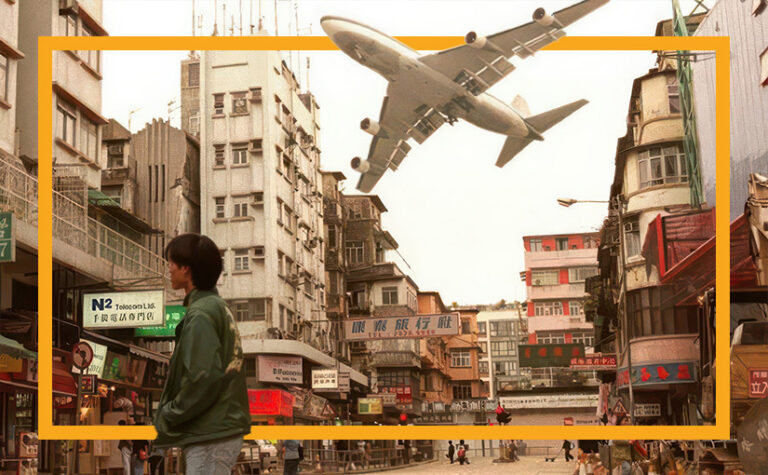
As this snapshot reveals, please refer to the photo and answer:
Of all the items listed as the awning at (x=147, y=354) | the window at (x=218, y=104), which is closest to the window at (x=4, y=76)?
the awning at (x=147, y=354)

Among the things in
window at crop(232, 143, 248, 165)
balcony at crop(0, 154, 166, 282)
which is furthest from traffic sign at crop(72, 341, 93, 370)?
window at crop(232, 143, 248, 165)

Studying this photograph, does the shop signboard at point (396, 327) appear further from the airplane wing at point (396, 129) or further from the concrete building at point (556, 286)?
the airplane wing at point (396, 129)

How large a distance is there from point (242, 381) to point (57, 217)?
10.3 m

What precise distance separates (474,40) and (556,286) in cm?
252

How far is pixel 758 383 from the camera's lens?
27.7 ft

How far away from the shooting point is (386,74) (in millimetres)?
9414

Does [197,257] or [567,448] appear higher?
[197,257]

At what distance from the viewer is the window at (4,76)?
14.8m

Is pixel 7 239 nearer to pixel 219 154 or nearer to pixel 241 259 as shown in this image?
pixel 219 154

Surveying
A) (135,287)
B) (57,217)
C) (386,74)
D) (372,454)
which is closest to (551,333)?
(386,74)

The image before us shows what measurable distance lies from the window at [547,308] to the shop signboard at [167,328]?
4787 millimetres

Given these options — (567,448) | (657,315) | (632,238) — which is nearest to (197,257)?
(657,315)

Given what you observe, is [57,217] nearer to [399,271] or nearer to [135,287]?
[135,287]

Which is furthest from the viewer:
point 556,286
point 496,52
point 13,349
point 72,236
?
point 72,236
